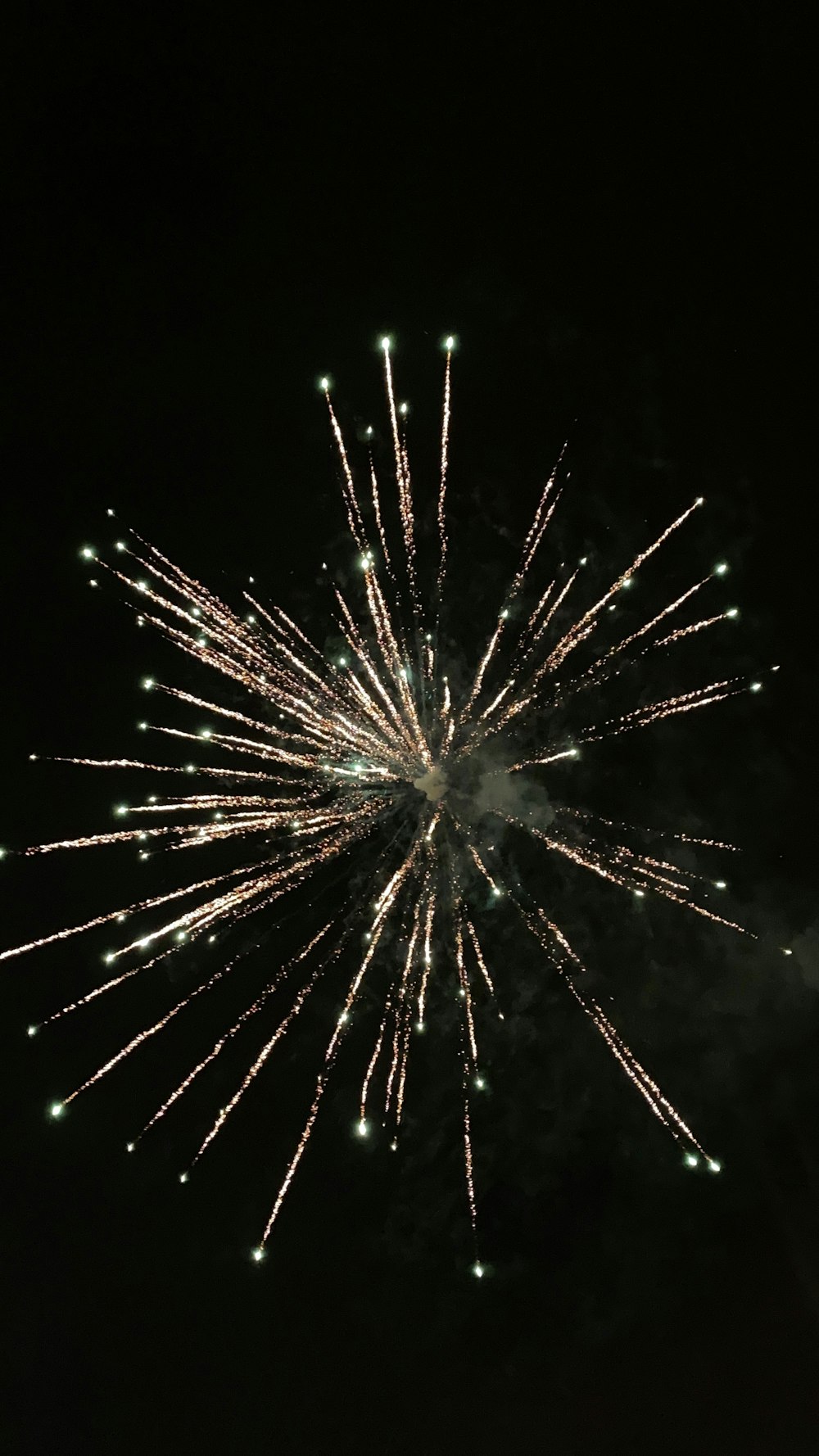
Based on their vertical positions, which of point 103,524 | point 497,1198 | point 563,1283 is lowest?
point 563,1283

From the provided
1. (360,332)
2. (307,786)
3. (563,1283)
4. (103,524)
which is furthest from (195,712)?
(563,1283)

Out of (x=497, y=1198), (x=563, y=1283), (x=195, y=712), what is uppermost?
(x=195, y=712)

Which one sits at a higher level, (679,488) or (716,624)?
(679,488)

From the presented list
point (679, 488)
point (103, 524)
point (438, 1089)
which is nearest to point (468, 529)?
point (679, 488)

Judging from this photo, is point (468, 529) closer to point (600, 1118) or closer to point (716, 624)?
point (716, 624)

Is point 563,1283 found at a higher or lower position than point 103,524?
lower

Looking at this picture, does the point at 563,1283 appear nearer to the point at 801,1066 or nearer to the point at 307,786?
the point at 801,1066
